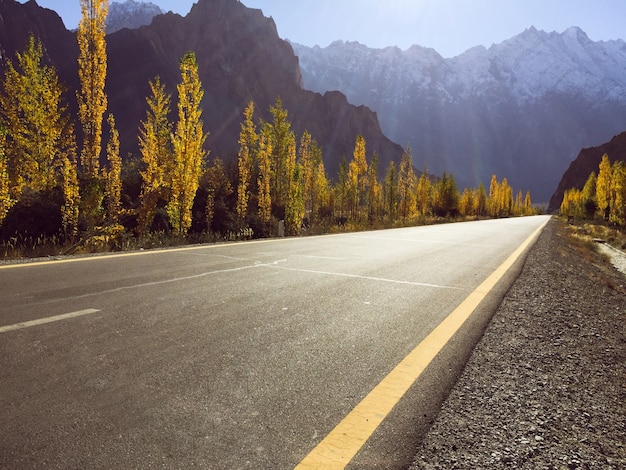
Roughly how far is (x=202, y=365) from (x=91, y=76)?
42.1 ft

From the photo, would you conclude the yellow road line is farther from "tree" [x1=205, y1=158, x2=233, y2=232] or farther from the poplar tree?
the poplar tree

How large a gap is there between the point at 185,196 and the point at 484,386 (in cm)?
1382

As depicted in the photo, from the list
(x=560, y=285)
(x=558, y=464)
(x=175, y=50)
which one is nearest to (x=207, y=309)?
A: (x=558, y=464)

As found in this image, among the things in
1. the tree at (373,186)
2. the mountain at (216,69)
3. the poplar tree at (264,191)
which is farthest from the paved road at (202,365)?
the mountain at (216,69)

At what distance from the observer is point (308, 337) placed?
130 inches

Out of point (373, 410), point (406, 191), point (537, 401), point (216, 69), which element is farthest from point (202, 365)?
point (216, 69)

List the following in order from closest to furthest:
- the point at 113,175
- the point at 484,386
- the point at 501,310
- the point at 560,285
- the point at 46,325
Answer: the point at 484,386
the point at 46,325
the point at 501,310
the point at 560,285
the point at 113,175

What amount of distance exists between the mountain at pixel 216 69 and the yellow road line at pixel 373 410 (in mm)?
90164

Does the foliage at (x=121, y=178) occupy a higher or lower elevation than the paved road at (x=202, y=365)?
higher

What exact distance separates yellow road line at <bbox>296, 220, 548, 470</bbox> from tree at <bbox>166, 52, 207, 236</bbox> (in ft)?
41.4

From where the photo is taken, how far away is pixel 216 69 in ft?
396

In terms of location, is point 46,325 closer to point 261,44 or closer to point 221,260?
point 221,260

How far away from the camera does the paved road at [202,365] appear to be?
5.80ft

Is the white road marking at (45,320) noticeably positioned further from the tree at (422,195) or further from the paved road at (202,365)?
the tree at (422,195)
